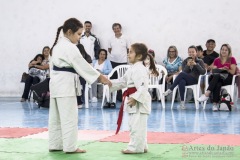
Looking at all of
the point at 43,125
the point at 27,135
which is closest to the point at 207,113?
the point at 43,125

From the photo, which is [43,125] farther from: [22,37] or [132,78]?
[22,37]

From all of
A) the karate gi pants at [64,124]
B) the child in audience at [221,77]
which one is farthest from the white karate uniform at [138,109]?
the child in audience at [221,77]

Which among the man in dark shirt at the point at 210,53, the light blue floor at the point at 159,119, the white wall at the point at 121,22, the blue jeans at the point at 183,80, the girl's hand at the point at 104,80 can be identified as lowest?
the light blue floor at the point at 159,119

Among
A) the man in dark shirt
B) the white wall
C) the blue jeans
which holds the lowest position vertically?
the blue jeans

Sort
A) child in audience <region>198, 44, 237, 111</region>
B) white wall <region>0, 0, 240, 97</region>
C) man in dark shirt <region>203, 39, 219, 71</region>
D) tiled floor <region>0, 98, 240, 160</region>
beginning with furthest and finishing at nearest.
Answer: white wall <region>0, 0, 240, 97</region> < man in dark shirt <region>203, 39, 219, 71</region> < child in audience <region>198, 44, 237, 111</region> < tiled floor <region>0, 98, 240, 160</region>

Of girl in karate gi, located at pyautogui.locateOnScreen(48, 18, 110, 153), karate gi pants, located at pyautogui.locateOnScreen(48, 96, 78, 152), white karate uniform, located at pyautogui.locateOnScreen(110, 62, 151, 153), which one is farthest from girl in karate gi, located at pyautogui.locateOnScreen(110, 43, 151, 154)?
karate gi pants, located at pyautogui.locateOnScreen(48, 96, 78, 152)

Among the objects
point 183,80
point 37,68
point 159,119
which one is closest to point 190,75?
point 183,80

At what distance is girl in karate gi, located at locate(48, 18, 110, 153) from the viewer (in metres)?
5.21

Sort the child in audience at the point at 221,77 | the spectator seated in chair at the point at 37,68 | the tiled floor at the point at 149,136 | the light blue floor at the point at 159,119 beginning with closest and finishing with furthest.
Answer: the tiled floor at the point at 149,136 → the light blue floor at the point at 159,119 → the child in audience at the point at 221,77 → the spectator seated in chair at the point at 37,68

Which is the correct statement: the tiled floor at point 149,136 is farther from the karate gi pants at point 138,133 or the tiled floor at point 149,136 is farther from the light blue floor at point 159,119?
the karate gi pants at point 138,133

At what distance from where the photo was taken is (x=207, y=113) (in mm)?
9555

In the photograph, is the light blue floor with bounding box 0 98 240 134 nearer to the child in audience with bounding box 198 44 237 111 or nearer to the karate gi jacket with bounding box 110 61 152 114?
the child in audience with bounding box 198 44 237 111

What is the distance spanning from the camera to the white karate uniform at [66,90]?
5199 millimetres

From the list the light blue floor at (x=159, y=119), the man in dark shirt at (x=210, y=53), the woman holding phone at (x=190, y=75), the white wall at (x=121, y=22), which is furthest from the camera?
the white wall at (x=121, y=22)
